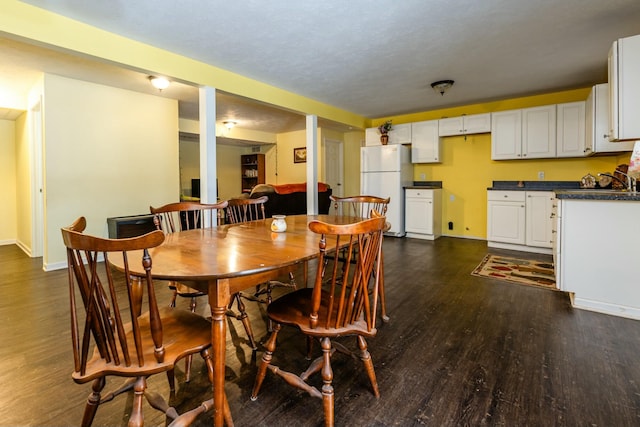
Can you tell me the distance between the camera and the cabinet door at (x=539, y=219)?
443 cm

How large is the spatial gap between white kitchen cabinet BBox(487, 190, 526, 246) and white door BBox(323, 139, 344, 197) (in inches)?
135

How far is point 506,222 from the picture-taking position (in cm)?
477

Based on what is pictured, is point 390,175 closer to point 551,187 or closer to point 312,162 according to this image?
point 312,162

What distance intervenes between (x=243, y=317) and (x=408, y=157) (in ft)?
16.1

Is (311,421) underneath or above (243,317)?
underneath

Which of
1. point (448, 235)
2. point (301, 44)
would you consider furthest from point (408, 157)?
point (301, 44)

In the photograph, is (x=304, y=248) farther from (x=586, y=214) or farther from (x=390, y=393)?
(x=586, y=214)

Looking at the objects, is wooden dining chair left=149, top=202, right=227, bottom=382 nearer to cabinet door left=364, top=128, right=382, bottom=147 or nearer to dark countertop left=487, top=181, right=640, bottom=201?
dark countertop left=487, top=181, right=640, bottom=201

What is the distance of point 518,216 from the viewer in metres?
4.66

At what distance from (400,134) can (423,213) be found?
5.13 feet

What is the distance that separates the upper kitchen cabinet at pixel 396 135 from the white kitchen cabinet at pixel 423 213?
3.18 ft

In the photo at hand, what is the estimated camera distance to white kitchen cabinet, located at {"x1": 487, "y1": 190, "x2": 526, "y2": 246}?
4.64m

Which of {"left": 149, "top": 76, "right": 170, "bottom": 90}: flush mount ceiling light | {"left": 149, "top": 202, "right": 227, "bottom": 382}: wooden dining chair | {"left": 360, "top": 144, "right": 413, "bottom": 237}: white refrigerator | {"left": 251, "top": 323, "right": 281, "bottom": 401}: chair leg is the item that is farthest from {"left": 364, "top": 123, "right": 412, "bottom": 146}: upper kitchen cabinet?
→ {"left": 251, "top": 323, "right": 281, "bottom": 401}: chair leg

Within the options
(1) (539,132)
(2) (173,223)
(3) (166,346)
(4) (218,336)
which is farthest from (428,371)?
(1) (539,132)
